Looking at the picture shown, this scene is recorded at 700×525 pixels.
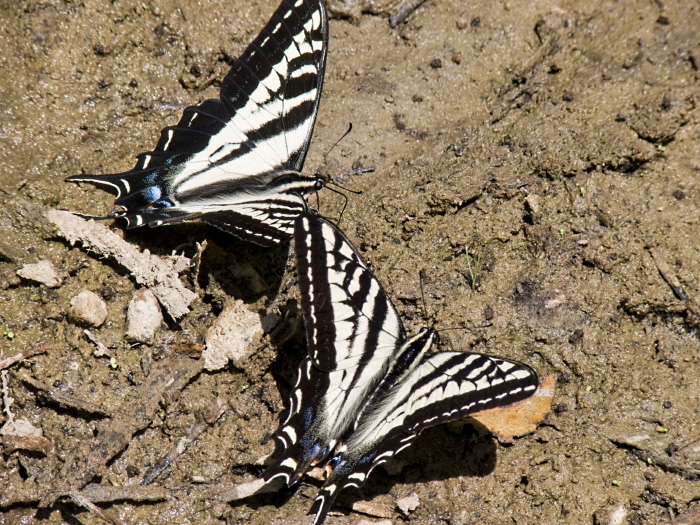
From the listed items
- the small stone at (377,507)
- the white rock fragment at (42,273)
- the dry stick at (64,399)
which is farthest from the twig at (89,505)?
the small stone at (377,507)

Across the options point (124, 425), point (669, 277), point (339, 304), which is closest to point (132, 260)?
point (124, 425)

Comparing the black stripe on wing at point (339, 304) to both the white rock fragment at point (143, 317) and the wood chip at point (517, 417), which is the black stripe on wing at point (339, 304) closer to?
the wood chip at point (517, 417)

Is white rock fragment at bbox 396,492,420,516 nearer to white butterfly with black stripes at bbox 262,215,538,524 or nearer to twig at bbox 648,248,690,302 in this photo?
white butterfly with black stripes at bbox 262,215,538,524

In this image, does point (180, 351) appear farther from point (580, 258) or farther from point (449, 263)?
point (580, 258)

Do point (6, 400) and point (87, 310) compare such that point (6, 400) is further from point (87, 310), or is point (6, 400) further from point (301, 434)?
point (301, 434)

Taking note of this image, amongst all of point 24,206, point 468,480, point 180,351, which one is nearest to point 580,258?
point 468,480

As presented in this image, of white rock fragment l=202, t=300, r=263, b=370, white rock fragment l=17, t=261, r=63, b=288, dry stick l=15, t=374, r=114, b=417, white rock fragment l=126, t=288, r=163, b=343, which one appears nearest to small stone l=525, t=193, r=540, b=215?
white rock fragment l=202, t=300, r=263, b=370
